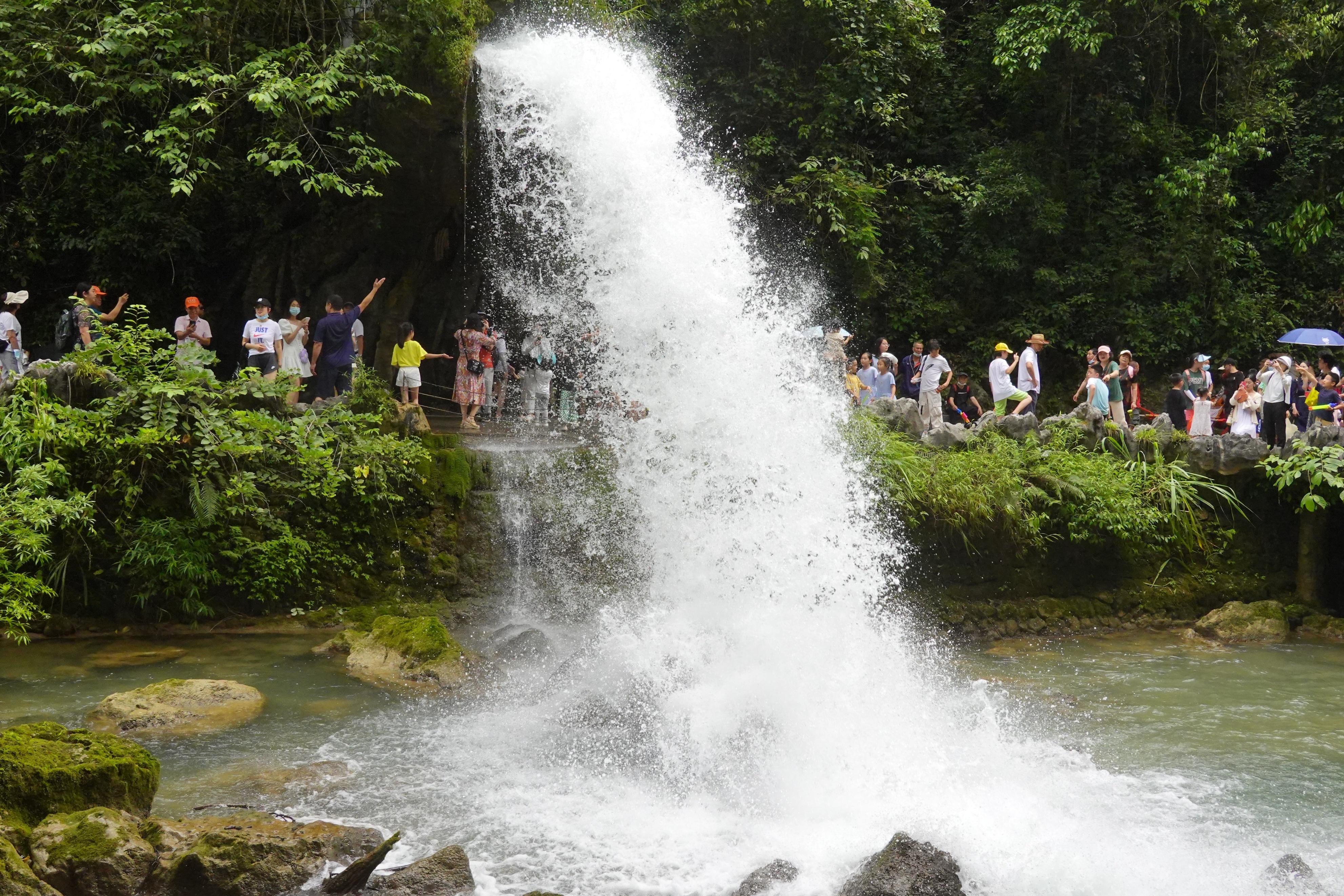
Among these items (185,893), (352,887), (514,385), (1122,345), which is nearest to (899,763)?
(352,887)

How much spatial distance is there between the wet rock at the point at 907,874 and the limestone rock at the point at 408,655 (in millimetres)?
4477

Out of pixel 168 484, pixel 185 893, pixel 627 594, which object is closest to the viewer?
pixel 185 893

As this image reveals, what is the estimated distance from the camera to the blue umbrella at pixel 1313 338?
17.6 metres

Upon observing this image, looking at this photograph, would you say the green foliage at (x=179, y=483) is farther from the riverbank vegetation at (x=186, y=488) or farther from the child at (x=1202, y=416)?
the child at (x=1202, y=416)

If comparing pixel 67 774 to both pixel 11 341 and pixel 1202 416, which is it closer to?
pixel 11 341

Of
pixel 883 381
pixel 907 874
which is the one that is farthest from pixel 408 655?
pixel 883 381

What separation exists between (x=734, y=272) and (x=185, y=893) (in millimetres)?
7661

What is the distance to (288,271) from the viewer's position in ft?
55.5

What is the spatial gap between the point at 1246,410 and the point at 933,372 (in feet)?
12.6

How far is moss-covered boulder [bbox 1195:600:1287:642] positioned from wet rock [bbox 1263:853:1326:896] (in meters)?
6.60

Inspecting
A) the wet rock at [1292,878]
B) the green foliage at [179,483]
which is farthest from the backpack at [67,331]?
the wet rock at [1292,878]

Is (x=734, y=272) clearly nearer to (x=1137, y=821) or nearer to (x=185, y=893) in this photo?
(x=1137, y=821)

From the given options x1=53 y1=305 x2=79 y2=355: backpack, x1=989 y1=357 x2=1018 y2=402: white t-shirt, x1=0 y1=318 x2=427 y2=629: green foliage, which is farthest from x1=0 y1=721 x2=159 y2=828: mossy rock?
x1=989 y1=357 x2=1018 y2=402: white t-shirt

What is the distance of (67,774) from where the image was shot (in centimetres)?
607
